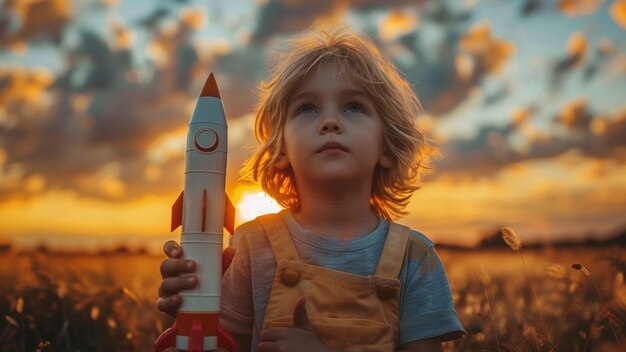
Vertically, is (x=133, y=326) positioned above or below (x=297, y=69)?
below

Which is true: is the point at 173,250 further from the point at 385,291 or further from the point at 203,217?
the point at 385,291

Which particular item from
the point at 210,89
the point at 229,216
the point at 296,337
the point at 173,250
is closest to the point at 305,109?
the point at 210,89

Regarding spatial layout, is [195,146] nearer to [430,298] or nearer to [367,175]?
[367,175]

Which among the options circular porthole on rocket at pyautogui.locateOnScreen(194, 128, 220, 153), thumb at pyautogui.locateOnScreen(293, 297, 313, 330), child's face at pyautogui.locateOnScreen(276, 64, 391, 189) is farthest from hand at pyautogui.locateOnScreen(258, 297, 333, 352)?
circular porthole on rocket at pyautogui.locateOnScreen(194, 128, 220, 153)

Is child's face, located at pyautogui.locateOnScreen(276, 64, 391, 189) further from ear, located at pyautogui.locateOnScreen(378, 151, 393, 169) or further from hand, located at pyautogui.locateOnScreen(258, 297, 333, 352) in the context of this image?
hand, located at pyautogui.locateOnScreen(258, 297, 333, 352)

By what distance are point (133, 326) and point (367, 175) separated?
306 centimetres

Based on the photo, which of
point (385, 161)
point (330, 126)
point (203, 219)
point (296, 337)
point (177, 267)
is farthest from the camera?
point (385, 161)

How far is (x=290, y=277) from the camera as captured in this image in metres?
4.05

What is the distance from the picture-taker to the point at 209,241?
3.94 meters

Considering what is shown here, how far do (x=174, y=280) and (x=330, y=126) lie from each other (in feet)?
4.55

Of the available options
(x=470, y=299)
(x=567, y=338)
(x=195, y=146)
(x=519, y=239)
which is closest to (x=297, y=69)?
(x=195, y=146)

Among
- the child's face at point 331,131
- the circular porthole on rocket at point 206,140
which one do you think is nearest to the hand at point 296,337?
the child's face at point 331,131

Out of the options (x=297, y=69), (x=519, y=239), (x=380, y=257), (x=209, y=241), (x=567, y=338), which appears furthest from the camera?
(x=567, y=338)

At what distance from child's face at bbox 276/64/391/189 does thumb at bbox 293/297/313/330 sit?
0.89 m
